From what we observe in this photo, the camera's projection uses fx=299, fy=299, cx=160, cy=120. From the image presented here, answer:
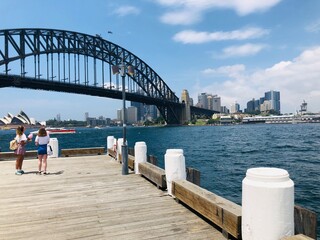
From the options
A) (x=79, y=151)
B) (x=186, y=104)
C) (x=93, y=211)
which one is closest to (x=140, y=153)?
(x=93, y=211)

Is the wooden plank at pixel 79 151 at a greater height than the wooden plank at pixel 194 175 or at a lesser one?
lesser

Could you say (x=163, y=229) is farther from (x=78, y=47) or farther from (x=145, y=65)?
(x=145, y=65)

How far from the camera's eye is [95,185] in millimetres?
8891

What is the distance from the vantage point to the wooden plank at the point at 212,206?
449 cm

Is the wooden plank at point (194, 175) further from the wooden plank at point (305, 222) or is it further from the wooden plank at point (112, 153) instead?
the wooden plank at point (112, 153)

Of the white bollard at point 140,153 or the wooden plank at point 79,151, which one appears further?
the wooden plank at point 79,151

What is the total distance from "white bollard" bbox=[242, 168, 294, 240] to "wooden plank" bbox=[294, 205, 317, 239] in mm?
389

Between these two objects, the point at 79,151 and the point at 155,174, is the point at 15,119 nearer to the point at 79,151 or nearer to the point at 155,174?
the point at 79,151

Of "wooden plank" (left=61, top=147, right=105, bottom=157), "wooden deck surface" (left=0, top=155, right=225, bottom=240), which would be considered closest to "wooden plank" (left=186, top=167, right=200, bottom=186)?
"wooden deck surface" (left=0, top=155, right=225, bottom=240)

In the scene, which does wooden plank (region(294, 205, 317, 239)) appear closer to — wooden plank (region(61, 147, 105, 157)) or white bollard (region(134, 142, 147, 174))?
white bollard (region(134, 142, 147, 174))

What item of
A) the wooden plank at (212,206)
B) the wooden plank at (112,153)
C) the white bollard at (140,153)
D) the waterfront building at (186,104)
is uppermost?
the waterfront building at (186,104)

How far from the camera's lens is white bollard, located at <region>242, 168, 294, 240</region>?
11.8ft

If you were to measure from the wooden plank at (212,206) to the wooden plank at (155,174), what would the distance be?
99 cm

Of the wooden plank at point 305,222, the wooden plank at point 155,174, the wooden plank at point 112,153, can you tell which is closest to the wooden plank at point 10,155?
the wooden plank at point 112,153
